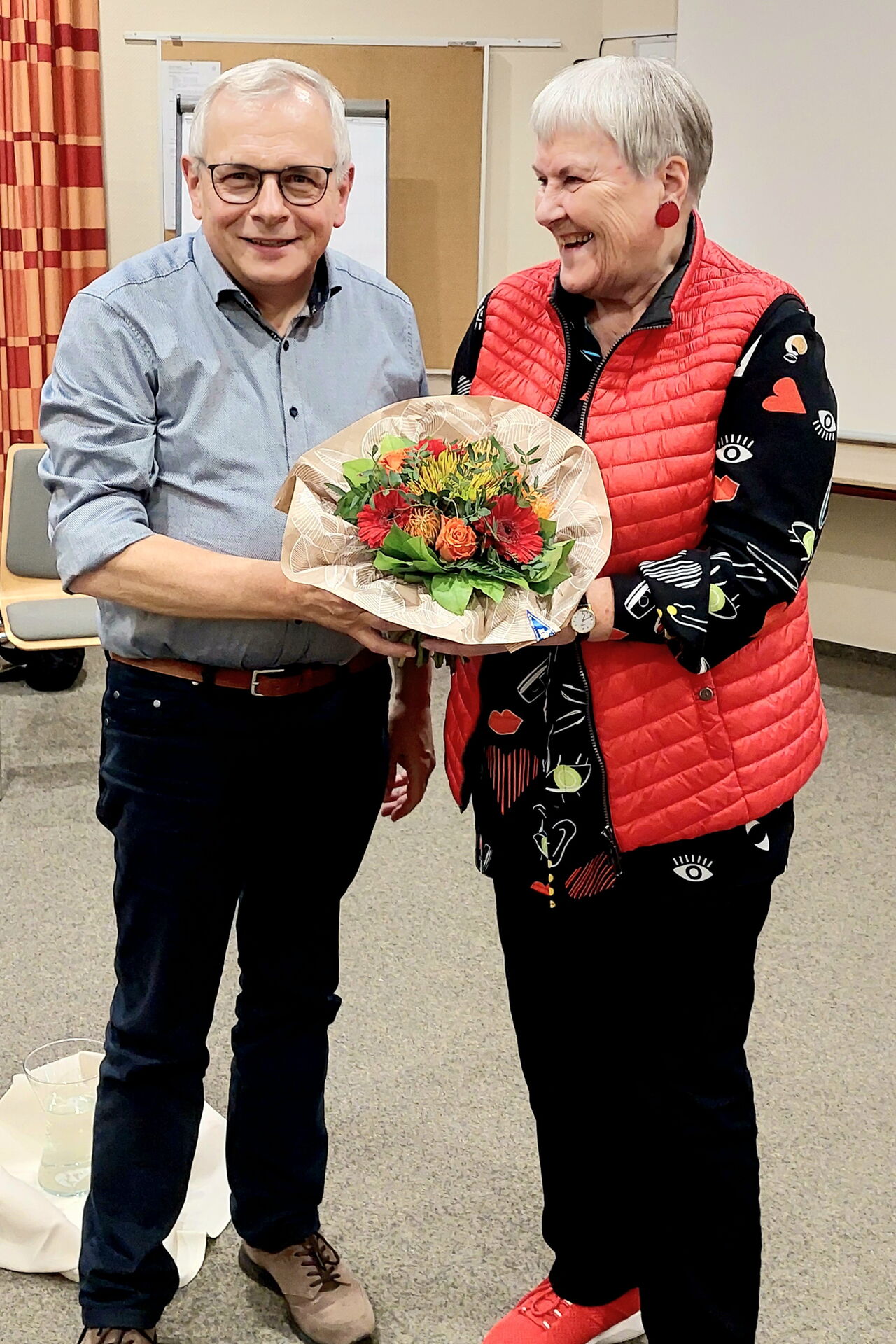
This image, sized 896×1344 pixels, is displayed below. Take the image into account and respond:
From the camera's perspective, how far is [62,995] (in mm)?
2686

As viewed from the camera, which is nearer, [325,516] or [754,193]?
[325,516]

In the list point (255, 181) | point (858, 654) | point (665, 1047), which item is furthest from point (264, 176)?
point (858, 654)

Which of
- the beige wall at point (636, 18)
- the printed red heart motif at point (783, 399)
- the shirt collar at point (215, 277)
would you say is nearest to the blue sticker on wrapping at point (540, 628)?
the printed red heart motif at point (783, 399)

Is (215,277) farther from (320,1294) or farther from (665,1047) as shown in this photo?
(320,1294)

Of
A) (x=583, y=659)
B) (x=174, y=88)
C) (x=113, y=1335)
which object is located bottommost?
(x=113, y=1335)

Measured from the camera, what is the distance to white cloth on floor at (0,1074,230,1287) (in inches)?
77.1

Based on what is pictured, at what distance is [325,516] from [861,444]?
3.40 metres

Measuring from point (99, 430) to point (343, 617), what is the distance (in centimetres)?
36

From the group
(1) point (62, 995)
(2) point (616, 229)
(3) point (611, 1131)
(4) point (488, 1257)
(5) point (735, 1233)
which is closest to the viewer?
(2) point (616, 229)

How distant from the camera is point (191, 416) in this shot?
1.51 meters

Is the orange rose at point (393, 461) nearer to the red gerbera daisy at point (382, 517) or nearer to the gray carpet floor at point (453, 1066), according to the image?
the red gerbera daisy at point (382, 517)

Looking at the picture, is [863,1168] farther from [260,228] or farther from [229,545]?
[260,228]

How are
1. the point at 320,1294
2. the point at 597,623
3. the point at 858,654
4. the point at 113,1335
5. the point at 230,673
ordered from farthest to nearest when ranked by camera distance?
the point at 858,654, the point at 320,1294, the point at 113,1335, the point at 230,673, the point at 597,623

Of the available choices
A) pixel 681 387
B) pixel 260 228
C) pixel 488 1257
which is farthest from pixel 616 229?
pixel 488 1257
